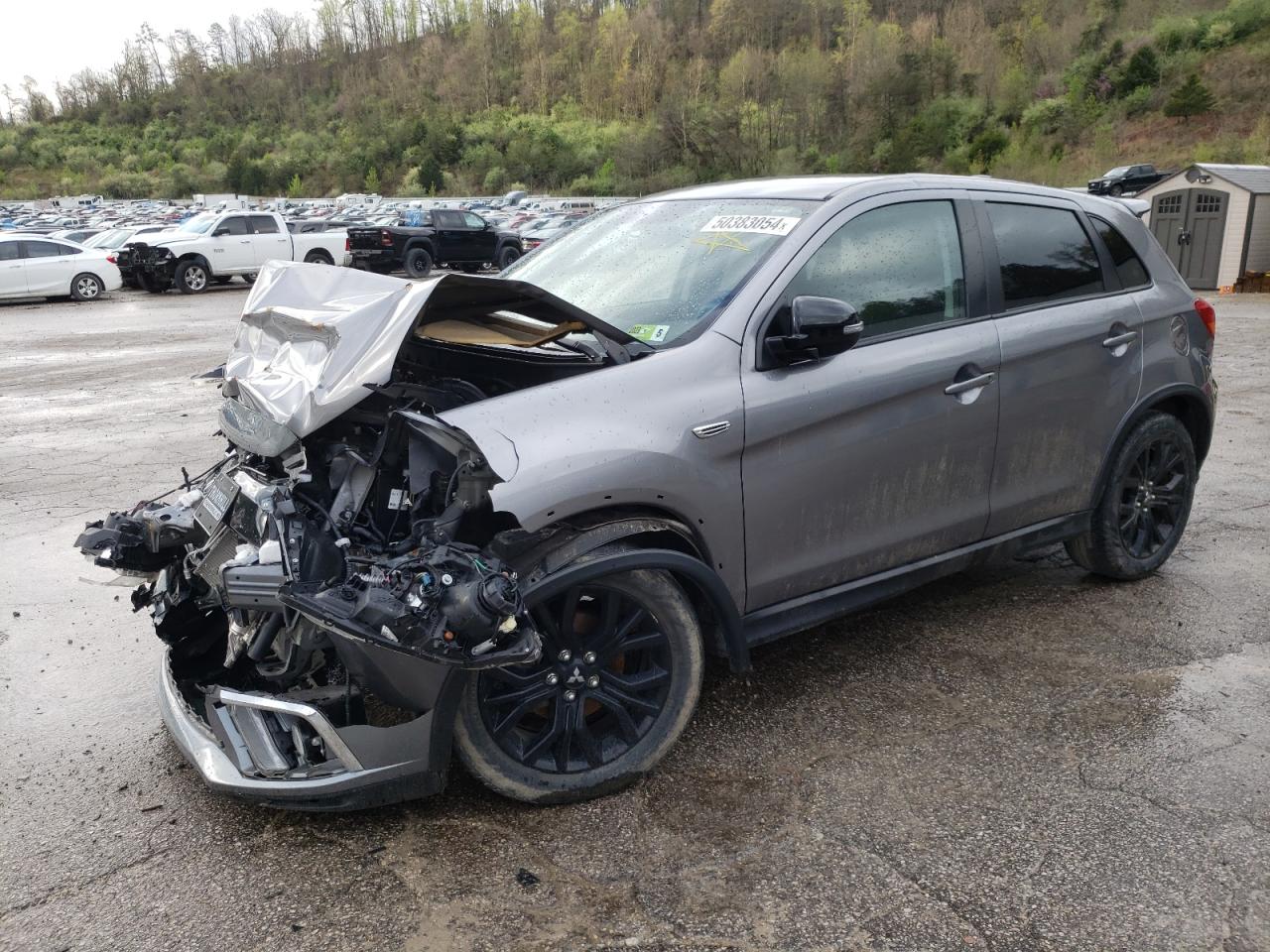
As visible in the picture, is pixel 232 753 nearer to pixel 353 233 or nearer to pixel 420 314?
pixel 420 314

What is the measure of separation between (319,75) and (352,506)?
446ft

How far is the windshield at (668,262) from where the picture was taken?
11.2 feet

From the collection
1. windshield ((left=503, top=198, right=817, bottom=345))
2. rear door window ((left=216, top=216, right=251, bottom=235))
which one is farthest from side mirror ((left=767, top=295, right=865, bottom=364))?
rear door window ((left=216, top=216, right=251, bottom=235))

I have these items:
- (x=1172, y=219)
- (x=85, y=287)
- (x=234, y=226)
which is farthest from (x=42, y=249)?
(x=1172, y=219)

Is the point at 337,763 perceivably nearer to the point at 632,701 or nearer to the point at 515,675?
the point at 515,675

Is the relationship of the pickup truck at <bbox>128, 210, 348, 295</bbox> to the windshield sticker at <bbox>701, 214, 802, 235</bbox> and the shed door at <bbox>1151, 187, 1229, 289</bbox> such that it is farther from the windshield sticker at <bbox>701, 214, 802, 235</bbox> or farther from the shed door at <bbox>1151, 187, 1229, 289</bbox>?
the windshield sticker at <bbox>701, 214, 802, 235</bbox>

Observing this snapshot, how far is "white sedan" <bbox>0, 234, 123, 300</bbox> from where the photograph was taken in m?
21.3

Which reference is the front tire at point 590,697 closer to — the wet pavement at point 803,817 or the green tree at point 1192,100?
the wet pavement at point 803,817

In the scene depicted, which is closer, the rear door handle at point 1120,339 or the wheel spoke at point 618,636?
the wheel spoke at point 618,636

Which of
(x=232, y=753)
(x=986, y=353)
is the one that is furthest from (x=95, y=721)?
(x=986, y=353)

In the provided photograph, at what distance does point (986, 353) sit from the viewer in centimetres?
377

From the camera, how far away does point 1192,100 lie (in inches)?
1852

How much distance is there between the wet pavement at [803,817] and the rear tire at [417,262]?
24316 mm

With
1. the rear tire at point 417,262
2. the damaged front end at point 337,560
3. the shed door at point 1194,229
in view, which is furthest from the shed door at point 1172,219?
the damaged front end at point 337,560
